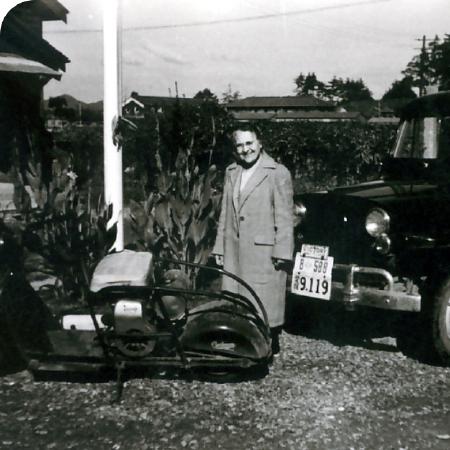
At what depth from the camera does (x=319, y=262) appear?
4.71 metres

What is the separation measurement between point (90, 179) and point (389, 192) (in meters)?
2.65

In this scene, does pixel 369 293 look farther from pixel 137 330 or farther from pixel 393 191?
pixel 137 330

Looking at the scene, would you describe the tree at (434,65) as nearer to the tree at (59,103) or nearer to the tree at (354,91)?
the tree at (59,103)

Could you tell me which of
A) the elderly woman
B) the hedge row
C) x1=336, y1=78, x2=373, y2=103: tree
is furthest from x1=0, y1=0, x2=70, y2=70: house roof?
x1=336, y1=78, x2=373, y2=103: tree

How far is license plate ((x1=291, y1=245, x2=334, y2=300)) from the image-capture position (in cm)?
459

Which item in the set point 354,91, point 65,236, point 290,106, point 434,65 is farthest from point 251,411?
point 354,91

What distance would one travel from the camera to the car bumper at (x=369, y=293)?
14.2 feet

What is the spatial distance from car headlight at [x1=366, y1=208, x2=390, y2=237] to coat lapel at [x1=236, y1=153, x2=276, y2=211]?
31.9 inches

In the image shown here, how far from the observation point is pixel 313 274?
184 inches

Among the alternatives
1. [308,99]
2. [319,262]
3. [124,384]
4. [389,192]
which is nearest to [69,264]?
[124,384]

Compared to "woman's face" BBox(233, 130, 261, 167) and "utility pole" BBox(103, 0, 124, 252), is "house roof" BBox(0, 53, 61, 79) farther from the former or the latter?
"woman's face" BBox(233, 130, 261, 167)

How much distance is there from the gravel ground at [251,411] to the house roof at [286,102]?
7113 cm

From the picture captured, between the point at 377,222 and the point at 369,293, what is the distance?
1.71 ft

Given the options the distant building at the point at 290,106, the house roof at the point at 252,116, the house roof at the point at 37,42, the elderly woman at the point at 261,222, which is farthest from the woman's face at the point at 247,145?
the distant building at the point at 290,106
